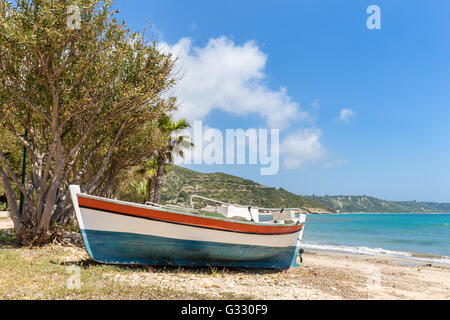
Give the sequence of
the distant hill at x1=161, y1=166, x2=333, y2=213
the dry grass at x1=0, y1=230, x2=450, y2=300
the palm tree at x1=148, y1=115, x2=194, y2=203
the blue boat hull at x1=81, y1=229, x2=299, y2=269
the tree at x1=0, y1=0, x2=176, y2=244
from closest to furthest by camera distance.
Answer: the dry grass at x1=0, y1=230, x2=450, y2=300 → the blue boat hull at x1=81, y1=229, x2=299, y2=269 → the tree at x1=0, y1=0, x2=176, y2=244 → the palm tree at x1=148, y1=115, x2=194, y2=203 → the distant hill at x1=161, y1=166, x2=333, y2=213

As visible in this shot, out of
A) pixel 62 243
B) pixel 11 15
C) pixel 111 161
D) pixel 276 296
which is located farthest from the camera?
pixel 111 161

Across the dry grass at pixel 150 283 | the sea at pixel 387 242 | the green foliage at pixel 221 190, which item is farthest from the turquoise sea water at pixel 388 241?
the green foliage at pixel 221 190

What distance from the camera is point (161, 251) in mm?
8414

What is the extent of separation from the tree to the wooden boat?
3404mm

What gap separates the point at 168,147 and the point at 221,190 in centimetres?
6282

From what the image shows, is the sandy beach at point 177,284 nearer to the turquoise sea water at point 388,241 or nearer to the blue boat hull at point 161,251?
the blue boat hull at point 161,251

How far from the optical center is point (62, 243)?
35.1 ft

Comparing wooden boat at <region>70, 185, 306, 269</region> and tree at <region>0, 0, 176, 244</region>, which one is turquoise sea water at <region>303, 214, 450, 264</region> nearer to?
wooden boat at <region>70, 185, 306, 269</region>

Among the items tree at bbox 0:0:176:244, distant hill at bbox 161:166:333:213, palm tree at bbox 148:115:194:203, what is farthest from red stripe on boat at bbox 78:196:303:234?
distant hill at bbox 161:166:333:213

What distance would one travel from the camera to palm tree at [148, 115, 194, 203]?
2011 cm
